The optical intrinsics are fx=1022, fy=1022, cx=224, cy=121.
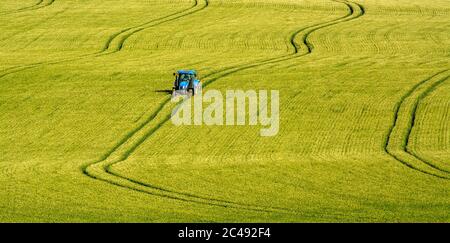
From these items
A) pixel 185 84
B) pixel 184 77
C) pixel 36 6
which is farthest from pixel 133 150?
pixel 36 6

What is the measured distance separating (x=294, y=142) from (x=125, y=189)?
8.62 meters

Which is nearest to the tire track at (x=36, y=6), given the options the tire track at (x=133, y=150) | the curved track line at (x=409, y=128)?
the tire track at (x=133, y=150)

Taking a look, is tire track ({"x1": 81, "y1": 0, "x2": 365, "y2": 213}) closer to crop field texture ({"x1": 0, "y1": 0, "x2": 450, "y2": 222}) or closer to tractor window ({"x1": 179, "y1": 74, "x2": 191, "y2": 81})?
crop field texture ({"x1": 0, "y1": 0, "x2": 450, "y2": 222})

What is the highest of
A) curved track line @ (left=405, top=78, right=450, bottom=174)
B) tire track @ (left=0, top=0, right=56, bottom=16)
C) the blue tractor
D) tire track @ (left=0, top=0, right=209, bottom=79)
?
tire track @ (left=0, top=0, right=56, bottom=16)

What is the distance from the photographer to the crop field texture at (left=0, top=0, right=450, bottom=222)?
76.4 feet

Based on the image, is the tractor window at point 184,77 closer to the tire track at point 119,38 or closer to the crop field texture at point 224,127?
the crop field texture at point 224,127

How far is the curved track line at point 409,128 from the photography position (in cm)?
2825

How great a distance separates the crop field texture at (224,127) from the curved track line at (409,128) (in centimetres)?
8

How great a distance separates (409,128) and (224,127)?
635 cm

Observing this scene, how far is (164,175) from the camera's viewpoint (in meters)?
26.6

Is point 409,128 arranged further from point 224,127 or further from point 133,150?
point 133,150

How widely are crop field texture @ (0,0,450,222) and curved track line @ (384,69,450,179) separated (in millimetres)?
83

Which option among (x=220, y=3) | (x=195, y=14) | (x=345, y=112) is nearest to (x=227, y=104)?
(x=345, y=112)

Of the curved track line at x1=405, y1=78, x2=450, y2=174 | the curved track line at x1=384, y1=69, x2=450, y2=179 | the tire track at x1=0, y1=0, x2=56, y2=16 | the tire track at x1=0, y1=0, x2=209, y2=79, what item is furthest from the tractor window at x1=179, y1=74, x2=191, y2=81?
the tire track at x1=0, y1=0, x2=56, y2=16
